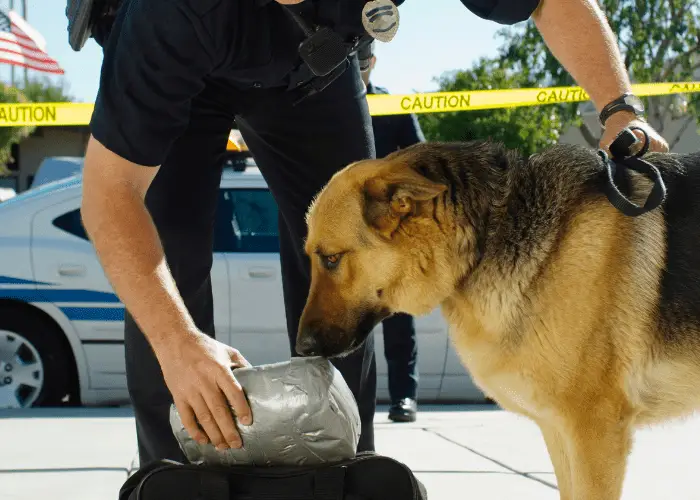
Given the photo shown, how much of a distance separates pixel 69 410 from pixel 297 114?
3658 millimetres

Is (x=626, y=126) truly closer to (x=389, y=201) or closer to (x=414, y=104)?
(x=389, y=201)

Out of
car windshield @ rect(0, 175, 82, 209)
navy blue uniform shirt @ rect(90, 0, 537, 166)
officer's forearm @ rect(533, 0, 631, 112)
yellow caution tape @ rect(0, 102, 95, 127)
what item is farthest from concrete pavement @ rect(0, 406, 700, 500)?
yellow caution tape @ rect(0, 102, 95, 127)

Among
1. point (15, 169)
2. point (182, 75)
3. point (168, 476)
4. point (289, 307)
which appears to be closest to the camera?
point (168, 476)

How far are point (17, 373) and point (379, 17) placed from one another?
4.44m

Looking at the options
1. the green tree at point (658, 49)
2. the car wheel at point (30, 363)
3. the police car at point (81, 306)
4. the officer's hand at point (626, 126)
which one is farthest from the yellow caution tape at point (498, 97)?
the green tree at point (658, 49)

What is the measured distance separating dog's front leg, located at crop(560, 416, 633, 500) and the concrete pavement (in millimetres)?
380

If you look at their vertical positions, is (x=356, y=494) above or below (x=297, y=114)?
below

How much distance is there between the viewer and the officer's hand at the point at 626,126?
2535mm

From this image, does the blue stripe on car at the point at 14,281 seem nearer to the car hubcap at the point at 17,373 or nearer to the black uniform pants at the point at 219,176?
the car hubcap at the point at 17,373

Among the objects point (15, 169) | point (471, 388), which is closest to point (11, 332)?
point (471, 388)

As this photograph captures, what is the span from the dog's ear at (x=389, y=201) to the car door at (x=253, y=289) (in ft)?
11.6

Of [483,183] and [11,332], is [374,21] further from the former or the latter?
[11,332]

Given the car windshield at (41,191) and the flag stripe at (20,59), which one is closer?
the car windshield at (41,191)

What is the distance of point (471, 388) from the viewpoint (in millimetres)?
6395
